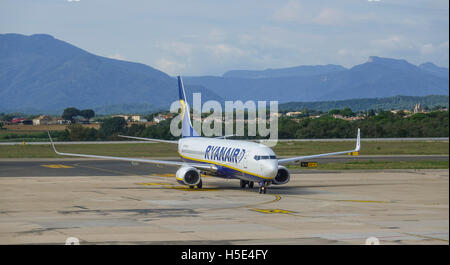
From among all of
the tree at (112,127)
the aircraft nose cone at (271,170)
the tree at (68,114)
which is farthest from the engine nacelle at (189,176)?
the tree at (68,114)

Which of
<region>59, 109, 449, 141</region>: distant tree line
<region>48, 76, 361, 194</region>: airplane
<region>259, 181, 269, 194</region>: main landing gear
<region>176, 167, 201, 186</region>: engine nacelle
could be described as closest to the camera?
<region>48, 76, 361, 194</region>: airplane

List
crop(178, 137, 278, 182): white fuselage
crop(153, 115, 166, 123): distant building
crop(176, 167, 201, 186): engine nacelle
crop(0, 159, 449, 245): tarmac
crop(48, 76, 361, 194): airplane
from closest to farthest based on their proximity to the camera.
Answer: crop(0, 159, 449, 245): tarmac, crop(178, 137, 278, 182): white fuselage, crop(48, 76, 361, 194): airplane, crop(176, 167, 201, 186): engine nacelle, crop(153, 115, 166, 123): distant building

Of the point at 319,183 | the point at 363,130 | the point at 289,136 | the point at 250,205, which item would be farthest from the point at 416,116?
the point at 250,205

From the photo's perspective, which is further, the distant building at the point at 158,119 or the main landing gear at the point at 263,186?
the distant building at the point at 158,119

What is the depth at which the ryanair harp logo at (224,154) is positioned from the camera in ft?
155

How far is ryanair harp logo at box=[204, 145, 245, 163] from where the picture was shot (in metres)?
47.4

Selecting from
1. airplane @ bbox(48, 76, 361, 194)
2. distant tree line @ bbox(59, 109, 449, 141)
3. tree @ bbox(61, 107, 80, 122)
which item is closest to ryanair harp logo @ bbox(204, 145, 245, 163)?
airplane @ bbox(48, 76, 361, 194)

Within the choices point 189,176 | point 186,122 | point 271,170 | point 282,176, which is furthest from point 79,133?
point 271,170

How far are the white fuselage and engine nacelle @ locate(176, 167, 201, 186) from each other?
71.6 inches

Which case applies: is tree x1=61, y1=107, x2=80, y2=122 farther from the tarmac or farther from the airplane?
the airplane

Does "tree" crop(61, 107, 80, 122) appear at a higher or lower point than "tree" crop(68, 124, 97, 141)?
higher

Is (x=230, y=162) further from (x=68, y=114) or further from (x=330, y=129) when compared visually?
(x=68, y=114)

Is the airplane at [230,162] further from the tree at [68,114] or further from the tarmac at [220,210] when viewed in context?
the tree at [68,114]
